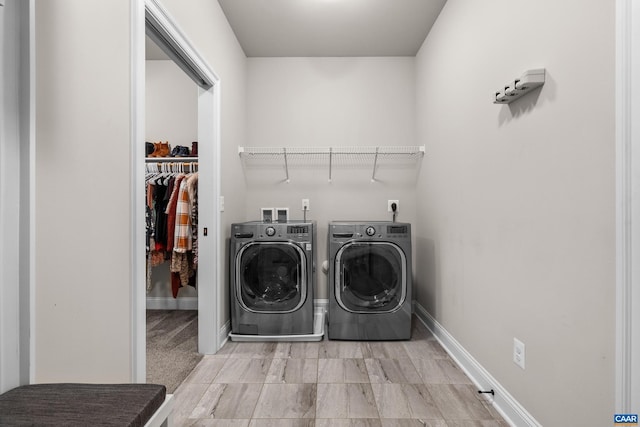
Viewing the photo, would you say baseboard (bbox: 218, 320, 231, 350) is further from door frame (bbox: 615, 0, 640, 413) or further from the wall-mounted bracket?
the wall-mounted bracket

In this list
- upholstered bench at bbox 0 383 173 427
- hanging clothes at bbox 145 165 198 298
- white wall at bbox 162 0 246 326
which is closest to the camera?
upholstered bench at bbox 0 383 173 427

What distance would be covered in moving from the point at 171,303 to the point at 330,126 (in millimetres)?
2460

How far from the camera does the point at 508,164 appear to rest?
1.56 m

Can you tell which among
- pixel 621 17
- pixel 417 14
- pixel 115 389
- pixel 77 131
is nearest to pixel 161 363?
pixel 115 389

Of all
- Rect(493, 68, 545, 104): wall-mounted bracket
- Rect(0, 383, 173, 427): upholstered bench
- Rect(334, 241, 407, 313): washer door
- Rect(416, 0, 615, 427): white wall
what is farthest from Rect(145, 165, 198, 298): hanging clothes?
Rect(493, 68, 545, 104): wall-mounted bracket

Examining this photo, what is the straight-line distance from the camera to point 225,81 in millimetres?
2609

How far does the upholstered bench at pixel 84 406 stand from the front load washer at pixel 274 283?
62.2 inches

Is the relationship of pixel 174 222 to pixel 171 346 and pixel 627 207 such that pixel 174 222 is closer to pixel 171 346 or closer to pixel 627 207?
pixel 171 346

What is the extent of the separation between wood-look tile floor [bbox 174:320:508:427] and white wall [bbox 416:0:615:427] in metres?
0.27

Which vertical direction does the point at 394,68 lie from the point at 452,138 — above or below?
above

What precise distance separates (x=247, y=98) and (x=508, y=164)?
257 centimetres

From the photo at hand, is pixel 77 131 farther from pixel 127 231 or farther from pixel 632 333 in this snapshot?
pixel 632 333

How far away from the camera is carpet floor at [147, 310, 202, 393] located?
6.64 ft

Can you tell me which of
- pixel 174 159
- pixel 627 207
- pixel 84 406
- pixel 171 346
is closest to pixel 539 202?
pixel 627 207
